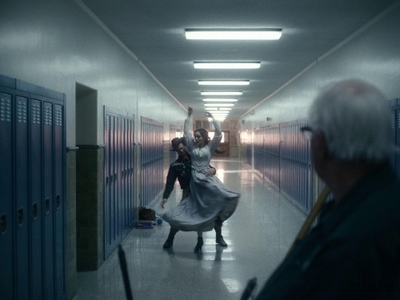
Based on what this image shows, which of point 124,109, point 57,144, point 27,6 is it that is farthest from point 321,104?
point 124,109

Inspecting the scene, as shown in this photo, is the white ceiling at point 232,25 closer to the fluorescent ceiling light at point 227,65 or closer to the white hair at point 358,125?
the fluorescent ceiling light at point 227,65

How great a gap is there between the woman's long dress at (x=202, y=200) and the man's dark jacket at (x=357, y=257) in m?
4.37

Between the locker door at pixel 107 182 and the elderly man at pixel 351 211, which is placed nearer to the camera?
the elderly man at pixel 351 211

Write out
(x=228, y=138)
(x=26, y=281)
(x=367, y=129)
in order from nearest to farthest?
(x=367, y=129)
(x=26, y=281)
(x=228, y=138)

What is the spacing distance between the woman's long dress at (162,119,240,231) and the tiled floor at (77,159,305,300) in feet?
1.34

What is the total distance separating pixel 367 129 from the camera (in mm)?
991

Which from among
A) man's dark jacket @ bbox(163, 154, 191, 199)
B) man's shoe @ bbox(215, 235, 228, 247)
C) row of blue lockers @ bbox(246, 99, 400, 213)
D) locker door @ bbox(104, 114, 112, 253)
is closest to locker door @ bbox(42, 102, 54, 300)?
locker door @ bbox(104, 114, 112, 253)

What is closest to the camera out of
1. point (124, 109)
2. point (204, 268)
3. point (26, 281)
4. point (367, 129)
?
point (367, 129)

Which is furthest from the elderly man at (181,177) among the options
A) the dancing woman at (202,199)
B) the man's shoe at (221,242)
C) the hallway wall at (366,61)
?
the hallway wall at (366,61)

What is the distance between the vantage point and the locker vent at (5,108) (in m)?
2.51

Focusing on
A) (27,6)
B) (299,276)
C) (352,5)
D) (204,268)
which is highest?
(352,5)

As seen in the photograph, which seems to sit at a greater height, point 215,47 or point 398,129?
point 215,47

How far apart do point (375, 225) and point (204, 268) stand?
13.5 feet

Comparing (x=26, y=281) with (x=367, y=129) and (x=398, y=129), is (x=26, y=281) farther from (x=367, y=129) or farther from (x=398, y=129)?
(x=398, y=129)
